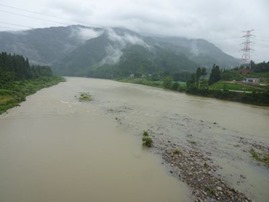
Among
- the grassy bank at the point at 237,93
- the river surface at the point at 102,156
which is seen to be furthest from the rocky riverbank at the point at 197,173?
the grassy bank at the point at 237,93

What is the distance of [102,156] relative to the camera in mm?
20281

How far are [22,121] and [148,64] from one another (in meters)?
169

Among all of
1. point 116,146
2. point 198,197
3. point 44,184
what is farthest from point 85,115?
point 198,197

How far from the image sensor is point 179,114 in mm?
40844

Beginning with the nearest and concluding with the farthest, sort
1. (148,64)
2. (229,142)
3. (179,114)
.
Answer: (229,142)
(179,114)
(148,64)

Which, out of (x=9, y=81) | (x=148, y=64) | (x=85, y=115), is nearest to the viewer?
(x=85, y=115)

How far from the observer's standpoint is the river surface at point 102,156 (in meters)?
15.1

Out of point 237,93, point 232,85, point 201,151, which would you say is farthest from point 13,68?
point 201,151

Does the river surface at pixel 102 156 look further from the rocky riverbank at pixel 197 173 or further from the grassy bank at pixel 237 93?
the grassy bank at pixel 237 93

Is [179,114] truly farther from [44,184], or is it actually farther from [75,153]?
[44,184]

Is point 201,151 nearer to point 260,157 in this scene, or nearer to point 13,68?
point 260,157

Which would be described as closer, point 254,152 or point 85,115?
point 254,152

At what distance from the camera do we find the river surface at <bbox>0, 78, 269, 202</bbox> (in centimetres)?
A: 1509

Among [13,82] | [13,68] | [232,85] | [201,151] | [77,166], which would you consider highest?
[13,68]
